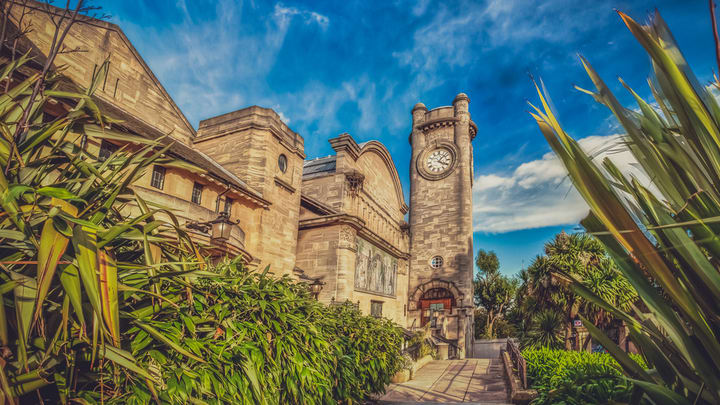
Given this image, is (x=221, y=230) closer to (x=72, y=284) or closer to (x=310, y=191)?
(x=72, y=284)

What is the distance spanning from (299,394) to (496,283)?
3543 cm

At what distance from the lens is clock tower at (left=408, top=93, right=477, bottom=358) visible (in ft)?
96.7

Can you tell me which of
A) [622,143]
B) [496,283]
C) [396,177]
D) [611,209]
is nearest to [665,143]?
[622,143]

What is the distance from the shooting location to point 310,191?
21.9 meters

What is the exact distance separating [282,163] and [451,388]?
37.6 ft

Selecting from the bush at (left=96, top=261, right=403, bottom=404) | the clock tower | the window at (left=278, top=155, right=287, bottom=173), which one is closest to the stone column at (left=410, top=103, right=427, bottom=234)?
the clock tower

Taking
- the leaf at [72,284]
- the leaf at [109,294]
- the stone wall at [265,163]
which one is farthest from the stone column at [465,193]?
the leaf at [72,284]

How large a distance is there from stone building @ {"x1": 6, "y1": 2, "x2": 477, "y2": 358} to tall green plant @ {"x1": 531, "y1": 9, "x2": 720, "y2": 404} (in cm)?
269

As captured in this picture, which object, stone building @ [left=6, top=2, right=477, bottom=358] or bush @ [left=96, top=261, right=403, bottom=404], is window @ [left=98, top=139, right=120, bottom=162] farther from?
bush @ [left=96, top=261, right=403, bottom=404]

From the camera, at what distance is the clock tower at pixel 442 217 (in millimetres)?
29484

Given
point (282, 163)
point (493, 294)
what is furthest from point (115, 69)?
point (493, 294)

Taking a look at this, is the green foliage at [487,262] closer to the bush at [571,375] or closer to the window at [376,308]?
the window at [376,308]

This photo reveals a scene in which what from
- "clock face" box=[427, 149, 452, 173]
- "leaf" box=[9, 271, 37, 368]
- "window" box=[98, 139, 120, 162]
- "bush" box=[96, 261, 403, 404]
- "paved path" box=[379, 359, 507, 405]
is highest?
"clock face" box=[427, 149, 452, 173]

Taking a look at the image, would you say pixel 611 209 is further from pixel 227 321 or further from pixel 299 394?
pixel 299 394
